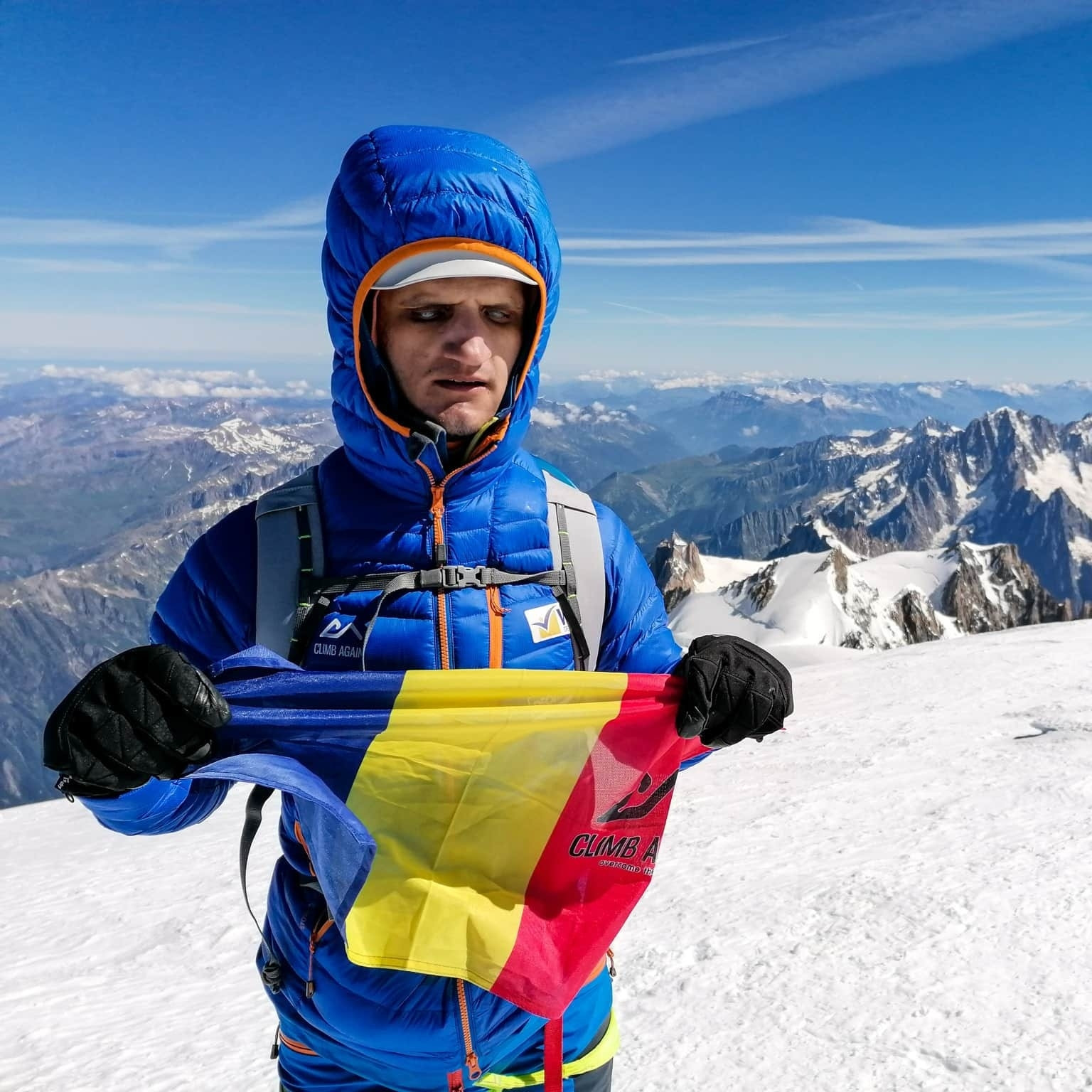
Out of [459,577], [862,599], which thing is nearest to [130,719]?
[459,577]

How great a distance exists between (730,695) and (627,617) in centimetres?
71

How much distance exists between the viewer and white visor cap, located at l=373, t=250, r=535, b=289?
2861 millimetres

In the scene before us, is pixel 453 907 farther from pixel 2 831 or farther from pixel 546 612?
pixel 2 831

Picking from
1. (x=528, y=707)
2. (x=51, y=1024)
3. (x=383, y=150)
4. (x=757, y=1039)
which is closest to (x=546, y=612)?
(x=528, y=707)

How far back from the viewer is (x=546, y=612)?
3.29 meters

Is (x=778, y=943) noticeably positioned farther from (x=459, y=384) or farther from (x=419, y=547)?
(x=459, y=384)

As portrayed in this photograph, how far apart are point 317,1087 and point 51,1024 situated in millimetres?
6387

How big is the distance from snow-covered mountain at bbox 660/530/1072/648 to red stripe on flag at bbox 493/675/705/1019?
67.2m

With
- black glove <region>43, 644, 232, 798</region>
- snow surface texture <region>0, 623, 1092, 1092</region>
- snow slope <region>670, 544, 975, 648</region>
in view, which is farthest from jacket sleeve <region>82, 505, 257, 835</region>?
snow slope <region>670, 544, 975, 648</region>

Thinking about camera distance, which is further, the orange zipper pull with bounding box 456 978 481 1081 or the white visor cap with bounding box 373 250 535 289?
the orange zipper pull with bounding box 456 978 481 1081

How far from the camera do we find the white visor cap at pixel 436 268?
2.86m

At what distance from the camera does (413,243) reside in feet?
9.51

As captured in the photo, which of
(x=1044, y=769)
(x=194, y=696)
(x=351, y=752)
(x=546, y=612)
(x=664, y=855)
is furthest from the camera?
(x=1044, y=769)

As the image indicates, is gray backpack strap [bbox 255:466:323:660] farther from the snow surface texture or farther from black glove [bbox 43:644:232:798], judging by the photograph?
the snow surface texture
